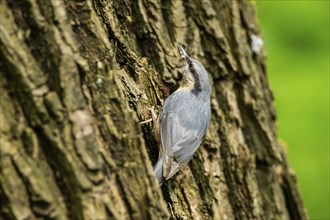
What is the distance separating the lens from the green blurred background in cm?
578

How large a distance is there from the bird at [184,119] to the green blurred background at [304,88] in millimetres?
1658

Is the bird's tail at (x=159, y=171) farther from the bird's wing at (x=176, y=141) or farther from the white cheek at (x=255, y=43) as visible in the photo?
the white cheek at (x=255, y=43)

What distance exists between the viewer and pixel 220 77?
445cm

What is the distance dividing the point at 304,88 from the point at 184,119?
1855 mm

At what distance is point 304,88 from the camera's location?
585 centimetres

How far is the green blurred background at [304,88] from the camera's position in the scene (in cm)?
578

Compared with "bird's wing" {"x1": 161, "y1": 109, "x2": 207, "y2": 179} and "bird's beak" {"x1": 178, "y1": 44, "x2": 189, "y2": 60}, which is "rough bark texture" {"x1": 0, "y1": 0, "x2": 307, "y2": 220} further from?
"bird's beak" {"x1": 178, "y1": 44, "x2": 189, "y2": 60}

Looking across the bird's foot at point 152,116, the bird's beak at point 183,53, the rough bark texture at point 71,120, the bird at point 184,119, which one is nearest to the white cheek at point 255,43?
the bird at point 184,119

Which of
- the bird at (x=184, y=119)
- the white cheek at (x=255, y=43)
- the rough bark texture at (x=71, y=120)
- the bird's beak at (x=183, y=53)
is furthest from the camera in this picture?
the white cheek at (x=255, y=43)

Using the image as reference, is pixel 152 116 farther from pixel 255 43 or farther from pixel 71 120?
pixel 71 120

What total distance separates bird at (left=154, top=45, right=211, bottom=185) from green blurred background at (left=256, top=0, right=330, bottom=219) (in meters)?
1.66

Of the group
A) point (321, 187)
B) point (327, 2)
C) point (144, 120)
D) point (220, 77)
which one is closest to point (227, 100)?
point (220, 77)

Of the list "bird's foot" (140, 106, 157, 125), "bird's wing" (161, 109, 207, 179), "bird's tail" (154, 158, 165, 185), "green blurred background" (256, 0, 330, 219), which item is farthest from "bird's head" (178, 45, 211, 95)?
"green blurred background" (256, 0, 330, 219)

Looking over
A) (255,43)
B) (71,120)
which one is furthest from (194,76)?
(71,120)
